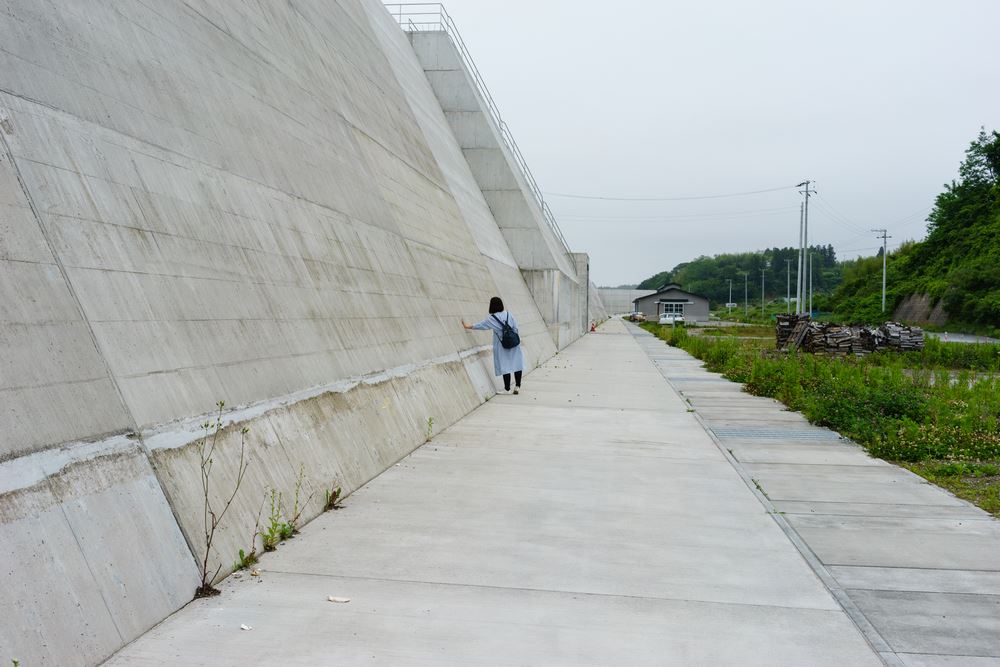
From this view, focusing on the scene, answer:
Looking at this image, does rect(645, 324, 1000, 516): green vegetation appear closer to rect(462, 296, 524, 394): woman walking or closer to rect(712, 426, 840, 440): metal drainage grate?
rect(712, 426, 840, 440): metal drainage grate

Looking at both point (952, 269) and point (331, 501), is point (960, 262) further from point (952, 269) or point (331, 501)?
point (331, 501)

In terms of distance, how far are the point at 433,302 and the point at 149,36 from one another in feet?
21.3

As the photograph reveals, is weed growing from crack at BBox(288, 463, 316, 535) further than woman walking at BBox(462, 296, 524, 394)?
No

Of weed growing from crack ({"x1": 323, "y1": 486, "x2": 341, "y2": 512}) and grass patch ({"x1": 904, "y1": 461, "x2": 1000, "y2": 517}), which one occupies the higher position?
weed growing from crack ({"x1": 323, "y1": 486, "x2": 341, "y2": 512})

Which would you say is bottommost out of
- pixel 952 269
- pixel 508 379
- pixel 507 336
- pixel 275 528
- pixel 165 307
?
pixel 952 269

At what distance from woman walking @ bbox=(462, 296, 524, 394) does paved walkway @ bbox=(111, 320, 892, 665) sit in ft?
16.9

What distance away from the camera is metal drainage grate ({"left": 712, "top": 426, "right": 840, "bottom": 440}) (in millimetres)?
10047

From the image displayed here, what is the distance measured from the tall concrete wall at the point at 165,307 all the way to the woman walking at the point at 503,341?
302cm

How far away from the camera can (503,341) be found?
13414mm

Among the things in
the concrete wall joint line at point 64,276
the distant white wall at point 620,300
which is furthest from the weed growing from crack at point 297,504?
the distant white wall at point 620,300

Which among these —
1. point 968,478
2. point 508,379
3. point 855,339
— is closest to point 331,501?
point 968,478

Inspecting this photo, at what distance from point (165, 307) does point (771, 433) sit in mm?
8299

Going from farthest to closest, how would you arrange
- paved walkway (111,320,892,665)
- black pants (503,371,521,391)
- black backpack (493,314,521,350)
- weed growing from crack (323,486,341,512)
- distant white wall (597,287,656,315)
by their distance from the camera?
distant white wall (597,287,656,315) → black pants (503,371,521,391) → black backpack (493,314,521,350) → weed growing from crack (323,486,341,512) → paved walkway (111,320,892,665)

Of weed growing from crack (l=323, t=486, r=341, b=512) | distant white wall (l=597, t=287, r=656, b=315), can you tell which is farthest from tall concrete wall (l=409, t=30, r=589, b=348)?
distant white wall (l=597, t=287, r=656, b=315)
